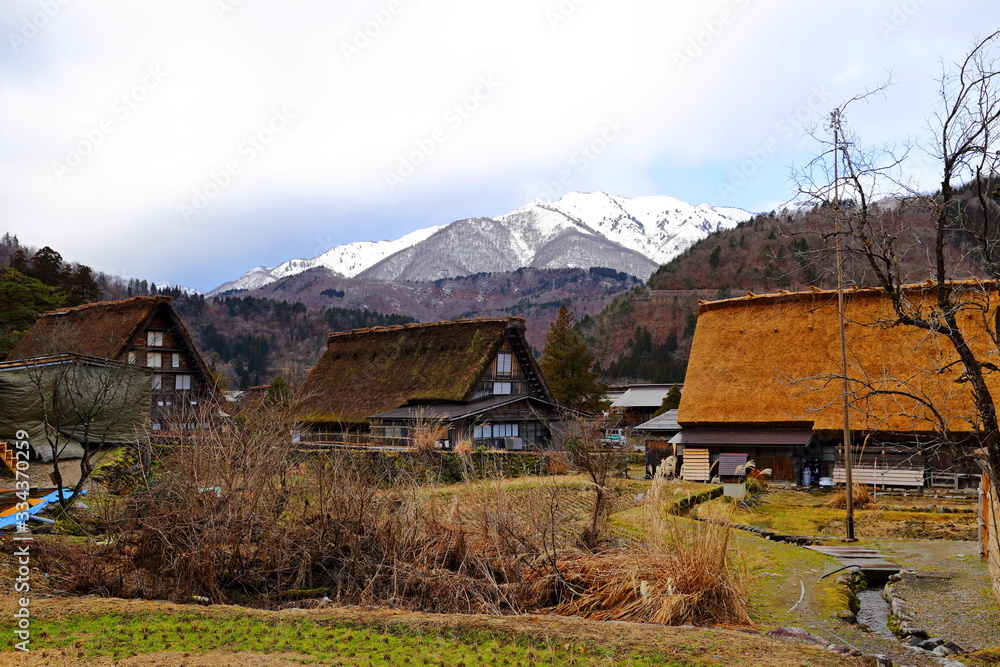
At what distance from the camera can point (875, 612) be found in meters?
11.3

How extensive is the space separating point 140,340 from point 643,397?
1714 inches

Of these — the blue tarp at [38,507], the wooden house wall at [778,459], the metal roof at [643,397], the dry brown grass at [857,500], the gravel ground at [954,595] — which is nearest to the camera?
the gravel ground at [954,595]

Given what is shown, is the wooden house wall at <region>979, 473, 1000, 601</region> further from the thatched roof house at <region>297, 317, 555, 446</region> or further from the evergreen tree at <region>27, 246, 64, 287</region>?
the evergreen tree at <region>27, 246, 64, 287</region>

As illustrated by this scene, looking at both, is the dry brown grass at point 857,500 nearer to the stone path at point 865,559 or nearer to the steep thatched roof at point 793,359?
the steep thatched roof at point 793,359

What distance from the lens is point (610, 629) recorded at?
28.6 feet

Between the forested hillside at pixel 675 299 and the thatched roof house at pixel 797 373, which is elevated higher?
the forested hillside at pixel 675 299

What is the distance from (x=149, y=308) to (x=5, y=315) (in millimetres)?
11189

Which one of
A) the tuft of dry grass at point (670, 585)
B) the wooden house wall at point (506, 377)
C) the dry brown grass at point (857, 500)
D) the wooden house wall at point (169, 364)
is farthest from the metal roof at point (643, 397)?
the tuft of dry grass at point (670, 585)

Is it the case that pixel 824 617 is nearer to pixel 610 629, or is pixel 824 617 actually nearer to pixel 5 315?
pixel 610 629

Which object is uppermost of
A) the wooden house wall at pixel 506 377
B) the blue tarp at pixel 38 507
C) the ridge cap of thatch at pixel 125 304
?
the ridge cap of thatch at pixel 125 304

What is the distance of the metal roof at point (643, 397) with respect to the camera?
63.2 metres

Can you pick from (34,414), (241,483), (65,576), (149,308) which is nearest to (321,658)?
(241,483)

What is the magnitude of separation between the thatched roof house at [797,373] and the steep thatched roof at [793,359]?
39 millimetres

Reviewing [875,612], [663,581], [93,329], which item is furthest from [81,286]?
[875,612]
